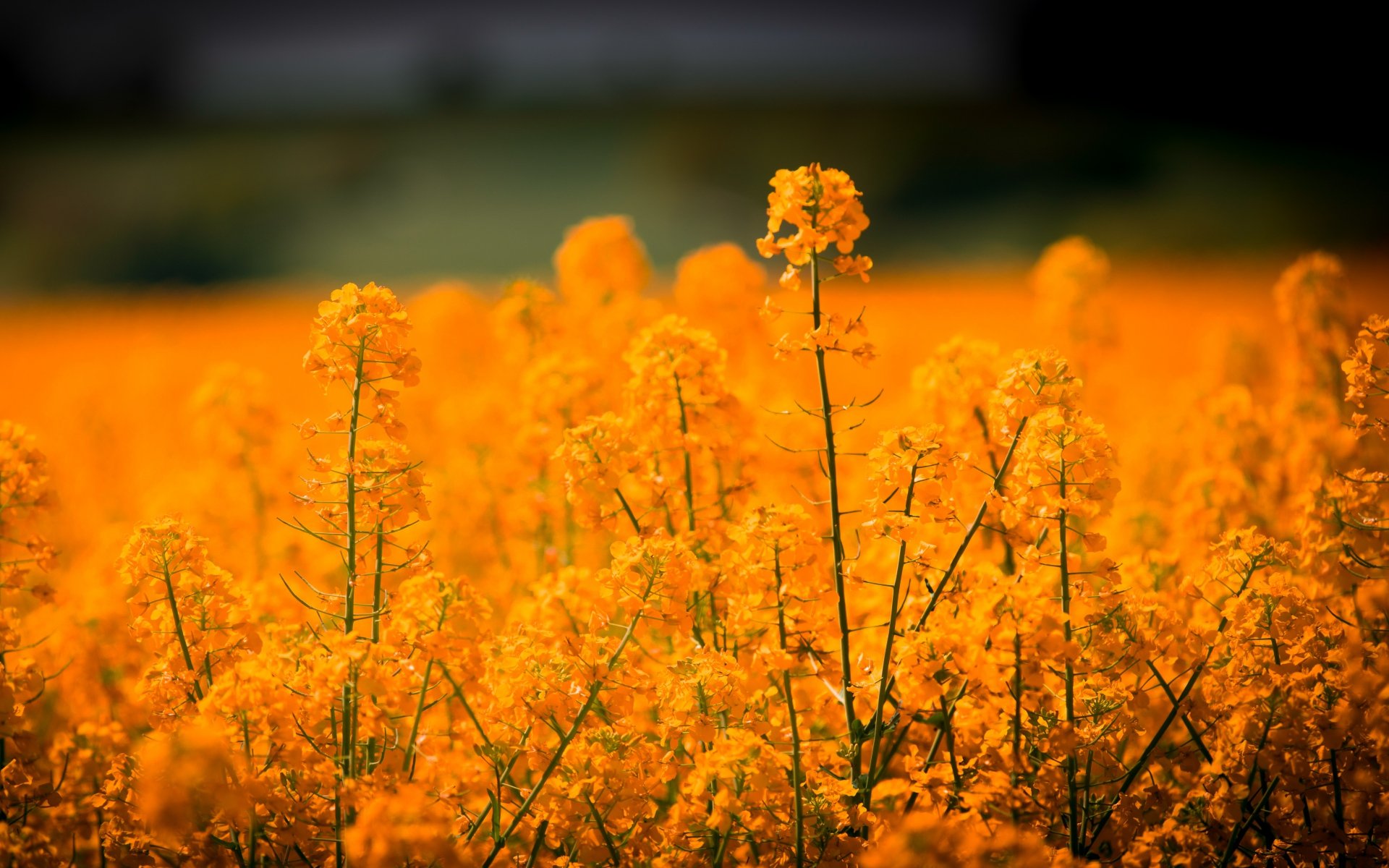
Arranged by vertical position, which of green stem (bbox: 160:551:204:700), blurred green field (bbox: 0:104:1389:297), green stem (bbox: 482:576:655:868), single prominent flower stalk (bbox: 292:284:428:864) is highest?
blurred green field (bbox: 0:104:1389:297)

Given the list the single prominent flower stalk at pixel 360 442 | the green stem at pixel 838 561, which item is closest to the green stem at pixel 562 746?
the single prominent flower stalk at pixel 360 442

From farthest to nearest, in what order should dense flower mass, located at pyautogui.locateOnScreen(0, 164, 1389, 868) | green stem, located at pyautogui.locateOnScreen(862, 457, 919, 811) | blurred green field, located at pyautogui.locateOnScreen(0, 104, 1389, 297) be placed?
1. blurred green field, located at pyautogui.locateOnScreen(0, 104, 1389, 297)
2. green stem, located at pyautogui.locateOnScreen(862, 457, 919, 811)
3. dense flower mass, located at pyautogui.locateOnScreen(0, 164, 1389, 868)

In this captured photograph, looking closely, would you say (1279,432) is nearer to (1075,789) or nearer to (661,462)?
(1075,789)

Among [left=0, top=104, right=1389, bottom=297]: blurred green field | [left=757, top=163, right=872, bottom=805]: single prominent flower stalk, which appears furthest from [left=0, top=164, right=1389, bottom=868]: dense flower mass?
[left=0, top=104, right=1389, bottom=297]: blurred green field

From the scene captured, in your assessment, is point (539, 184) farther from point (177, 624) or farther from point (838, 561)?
point (838, 561)

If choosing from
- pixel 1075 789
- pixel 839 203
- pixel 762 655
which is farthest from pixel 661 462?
pixel 1075 789

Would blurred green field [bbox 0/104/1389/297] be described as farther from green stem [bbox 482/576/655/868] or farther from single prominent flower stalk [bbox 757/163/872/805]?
green stem [bbox 482/576/655/868]

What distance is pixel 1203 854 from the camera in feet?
9.11

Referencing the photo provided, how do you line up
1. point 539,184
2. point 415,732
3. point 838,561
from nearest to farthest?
point 415,732
point 838,561
point 539,184

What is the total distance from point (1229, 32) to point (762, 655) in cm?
2472

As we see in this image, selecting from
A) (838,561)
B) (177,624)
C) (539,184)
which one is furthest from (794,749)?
(539,184)

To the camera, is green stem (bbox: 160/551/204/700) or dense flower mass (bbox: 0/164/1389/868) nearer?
dense flower mass (bbox: 0/164/1389/868)

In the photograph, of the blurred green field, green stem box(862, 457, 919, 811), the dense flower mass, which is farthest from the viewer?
the blurred green field

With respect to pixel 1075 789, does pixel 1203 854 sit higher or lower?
lower
